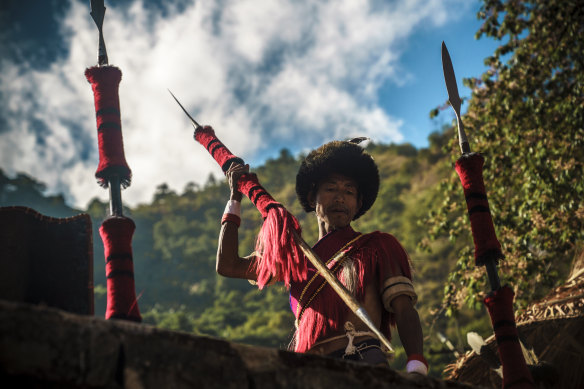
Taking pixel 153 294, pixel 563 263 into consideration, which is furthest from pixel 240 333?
pixel 563 263

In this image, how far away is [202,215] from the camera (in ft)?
277

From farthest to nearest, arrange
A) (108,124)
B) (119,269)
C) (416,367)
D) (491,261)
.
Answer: (491,261), (108,124), (416,367), (119,269)

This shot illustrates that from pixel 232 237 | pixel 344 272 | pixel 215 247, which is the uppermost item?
pixel 215 247

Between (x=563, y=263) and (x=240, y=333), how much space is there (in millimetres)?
37413

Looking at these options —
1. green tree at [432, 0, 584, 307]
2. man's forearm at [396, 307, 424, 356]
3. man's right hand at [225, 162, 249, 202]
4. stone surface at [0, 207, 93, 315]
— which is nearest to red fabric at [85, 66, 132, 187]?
stone surface at [0, 207, 93, 315]

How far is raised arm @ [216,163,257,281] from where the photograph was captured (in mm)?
3246

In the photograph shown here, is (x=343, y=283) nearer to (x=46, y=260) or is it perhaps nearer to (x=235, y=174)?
(x=235, y=174)

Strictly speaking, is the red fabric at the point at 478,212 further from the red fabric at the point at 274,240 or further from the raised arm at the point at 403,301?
the red fabric at the point at 274,240

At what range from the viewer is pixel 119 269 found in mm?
2361

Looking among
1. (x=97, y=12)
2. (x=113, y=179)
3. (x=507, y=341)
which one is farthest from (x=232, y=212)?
(x=507, y=341)

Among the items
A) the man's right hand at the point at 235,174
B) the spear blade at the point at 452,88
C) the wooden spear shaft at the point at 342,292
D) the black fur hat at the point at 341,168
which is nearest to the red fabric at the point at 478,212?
the spear blade at the point at 452,88

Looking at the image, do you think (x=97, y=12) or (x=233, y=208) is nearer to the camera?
(x=97, y=12)

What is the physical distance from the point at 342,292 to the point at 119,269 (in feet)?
3.55

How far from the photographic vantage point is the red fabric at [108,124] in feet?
8.69
